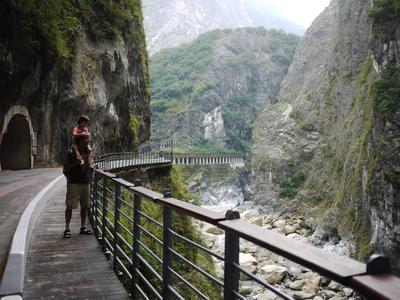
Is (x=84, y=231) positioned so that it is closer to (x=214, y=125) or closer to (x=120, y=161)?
(x=120, y=161)

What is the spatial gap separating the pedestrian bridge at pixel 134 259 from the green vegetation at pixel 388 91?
26602 mm

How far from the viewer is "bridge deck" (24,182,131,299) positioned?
5406 mm

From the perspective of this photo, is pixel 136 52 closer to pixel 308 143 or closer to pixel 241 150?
pixel 308 143

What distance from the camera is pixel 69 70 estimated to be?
24766 millimetres

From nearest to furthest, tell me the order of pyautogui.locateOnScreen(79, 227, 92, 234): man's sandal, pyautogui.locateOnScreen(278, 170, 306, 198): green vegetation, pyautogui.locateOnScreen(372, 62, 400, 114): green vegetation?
pyautogui.locateOnScreen(79, 227, 92, 234): man's sandal, pyautogui.locateOnScreen(372, 62, 400, 114): green vegetation, pyautogui.locateOnScreen(278, 170, 306, 198): green vegetation

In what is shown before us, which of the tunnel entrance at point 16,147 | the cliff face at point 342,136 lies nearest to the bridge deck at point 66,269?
the tunnel entrance at point 16,147

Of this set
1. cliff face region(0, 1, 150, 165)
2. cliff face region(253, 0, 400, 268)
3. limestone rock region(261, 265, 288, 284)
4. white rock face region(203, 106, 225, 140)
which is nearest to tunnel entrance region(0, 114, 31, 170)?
cliff face region(0, 1, 150, 165)

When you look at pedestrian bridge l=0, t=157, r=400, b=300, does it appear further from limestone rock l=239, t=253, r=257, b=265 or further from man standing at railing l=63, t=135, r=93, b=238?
limestone rock l=239, t=253, r=257, b=265

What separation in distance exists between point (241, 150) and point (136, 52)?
82851 millimetres

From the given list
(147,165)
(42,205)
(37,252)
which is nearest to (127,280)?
(37,252)

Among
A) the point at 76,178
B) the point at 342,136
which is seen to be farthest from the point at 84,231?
the point at 342,136

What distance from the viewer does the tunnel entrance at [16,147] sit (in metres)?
23.5

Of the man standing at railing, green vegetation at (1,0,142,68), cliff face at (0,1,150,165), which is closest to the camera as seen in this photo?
the man standing at railing

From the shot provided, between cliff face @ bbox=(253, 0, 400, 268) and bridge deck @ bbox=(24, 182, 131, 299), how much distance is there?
28207mm
